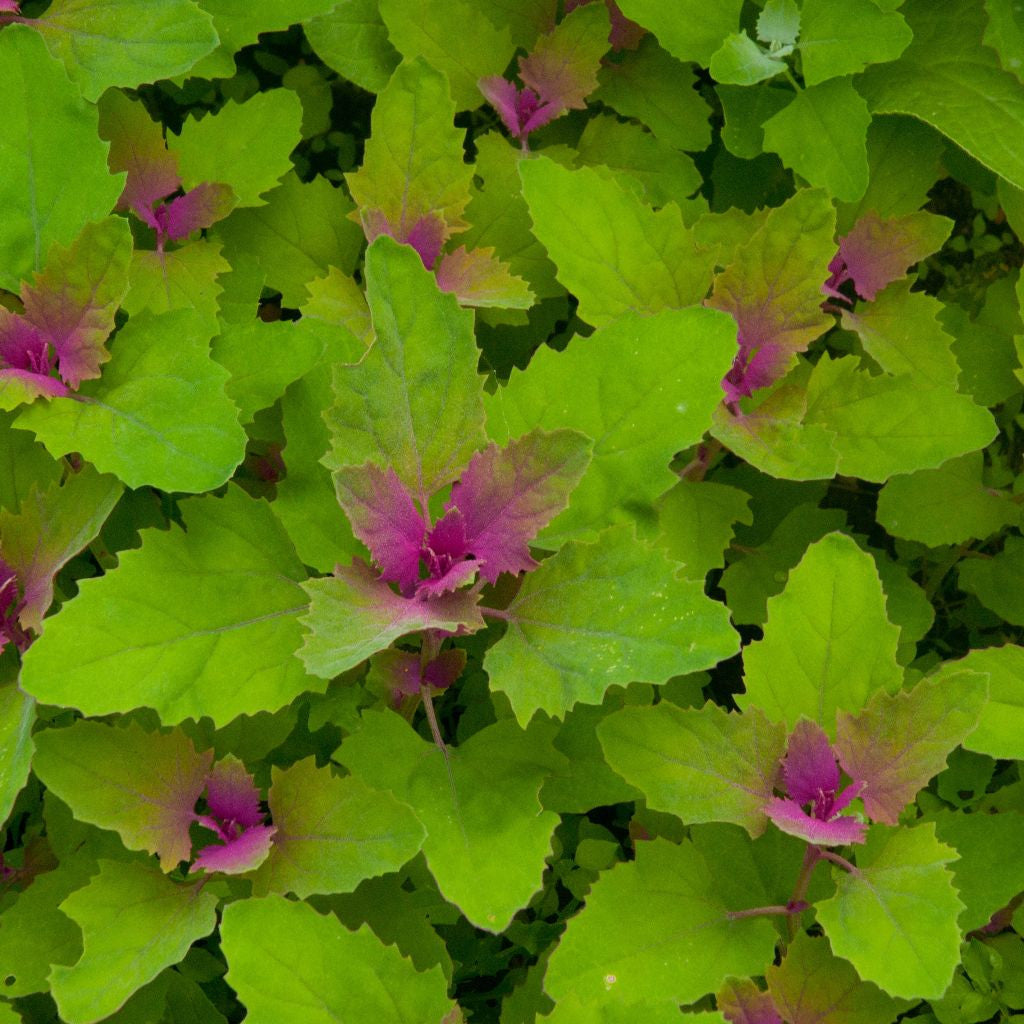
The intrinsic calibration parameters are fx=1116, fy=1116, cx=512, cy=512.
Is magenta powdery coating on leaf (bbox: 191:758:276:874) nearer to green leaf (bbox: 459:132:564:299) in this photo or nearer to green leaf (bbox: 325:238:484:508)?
green leaf (bbox: 325:238:484:508)

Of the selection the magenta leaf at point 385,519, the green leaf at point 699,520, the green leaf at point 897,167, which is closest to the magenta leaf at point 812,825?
the green leaf at point 699,520

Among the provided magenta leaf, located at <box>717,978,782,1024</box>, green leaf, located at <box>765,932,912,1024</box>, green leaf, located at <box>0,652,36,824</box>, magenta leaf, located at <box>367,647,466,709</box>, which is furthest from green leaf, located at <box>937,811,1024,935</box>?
green leaf, located at <box>0,652,36,824</box>

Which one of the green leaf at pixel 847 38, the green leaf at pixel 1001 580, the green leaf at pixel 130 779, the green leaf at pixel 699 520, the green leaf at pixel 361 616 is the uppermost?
A: the green leaf at pixel 847 38

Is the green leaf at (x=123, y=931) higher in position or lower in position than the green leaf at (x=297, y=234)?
lower

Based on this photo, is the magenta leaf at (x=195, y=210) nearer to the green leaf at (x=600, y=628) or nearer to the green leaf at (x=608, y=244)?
the green leaf at (x=608, y=244)

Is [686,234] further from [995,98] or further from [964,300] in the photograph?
[964,300]

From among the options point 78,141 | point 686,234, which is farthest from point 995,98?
point 78,141
